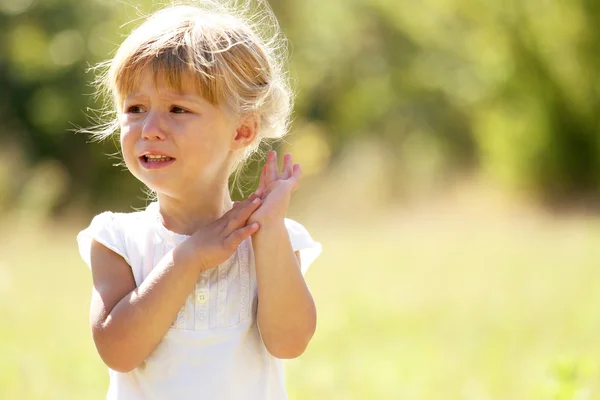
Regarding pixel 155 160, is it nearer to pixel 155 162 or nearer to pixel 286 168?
pixel 155 162

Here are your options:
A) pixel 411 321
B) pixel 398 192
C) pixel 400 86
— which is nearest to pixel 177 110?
pixel 411 321

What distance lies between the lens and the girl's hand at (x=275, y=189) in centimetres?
223

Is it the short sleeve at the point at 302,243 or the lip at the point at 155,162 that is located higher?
the lip at the point at 155,162

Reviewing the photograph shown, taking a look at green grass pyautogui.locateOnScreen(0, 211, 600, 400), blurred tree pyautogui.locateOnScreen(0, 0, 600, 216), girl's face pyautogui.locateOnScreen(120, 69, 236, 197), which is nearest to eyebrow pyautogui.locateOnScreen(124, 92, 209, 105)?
girl's face pyautogui.locateOnScreen(120, 69, 236, 197)

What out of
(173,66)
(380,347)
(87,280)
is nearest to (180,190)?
(173,66)

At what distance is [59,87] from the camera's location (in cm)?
1609

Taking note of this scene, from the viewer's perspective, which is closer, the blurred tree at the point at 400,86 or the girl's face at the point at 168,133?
the girl's face at the point at 168,133

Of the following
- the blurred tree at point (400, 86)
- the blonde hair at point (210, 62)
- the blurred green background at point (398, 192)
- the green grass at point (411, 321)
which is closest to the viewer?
the blonde hair at point (210, 62)

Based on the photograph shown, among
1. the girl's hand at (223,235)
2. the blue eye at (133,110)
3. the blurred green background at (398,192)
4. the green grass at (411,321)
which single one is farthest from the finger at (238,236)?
the green grass at (411,321)

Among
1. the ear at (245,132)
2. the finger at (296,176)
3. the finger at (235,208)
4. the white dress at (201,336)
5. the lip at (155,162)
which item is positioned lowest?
the white dress at (201,336)

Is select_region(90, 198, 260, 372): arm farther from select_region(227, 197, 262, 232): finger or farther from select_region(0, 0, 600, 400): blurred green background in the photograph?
select_region(0, 0, 600, 400): blurred green background

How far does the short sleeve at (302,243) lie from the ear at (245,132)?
0.24 m

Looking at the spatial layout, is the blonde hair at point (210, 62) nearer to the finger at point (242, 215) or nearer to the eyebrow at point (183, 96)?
the eyebrow at point (183, 96)

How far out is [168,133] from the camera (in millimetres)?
2205
